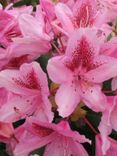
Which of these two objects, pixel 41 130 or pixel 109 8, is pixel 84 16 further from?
pixel 41 130

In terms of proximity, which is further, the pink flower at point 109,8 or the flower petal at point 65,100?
the pink flower at point 109,8

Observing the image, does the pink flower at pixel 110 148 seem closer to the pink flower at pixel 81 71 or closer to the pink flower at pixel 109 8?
the pink flower at pixel 81 71

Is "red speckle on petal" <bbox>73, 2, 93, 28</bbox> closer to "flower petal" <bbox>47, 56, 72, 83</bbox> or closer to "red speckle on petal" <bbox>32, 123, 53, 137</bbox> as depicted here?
"flower petal" <bbox>47, 56, 72, 83</bbox>

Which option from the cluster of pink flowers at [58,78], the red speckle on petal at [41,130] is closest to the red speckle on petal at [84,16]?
the cluster of pink flowers at [58,78]

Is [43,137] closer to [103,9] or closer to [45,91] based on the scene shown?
[45,91]

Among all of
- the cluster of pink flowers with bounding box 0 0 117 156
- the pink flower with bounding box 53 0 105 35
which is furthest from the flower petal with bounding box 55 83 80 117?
the pink flower with bounding box 53 0 105 35

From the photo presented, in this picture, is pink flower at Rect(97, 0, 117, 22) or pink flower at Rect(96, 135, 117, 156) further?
pink flower at Rect(97, 0, 117, 22)

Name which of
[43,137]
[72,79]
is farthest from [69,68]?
[43,137]

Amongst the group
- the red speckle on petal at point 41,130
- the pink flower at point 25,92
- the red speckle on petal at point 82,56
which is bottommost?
the red speckle on petal at point 41,130
